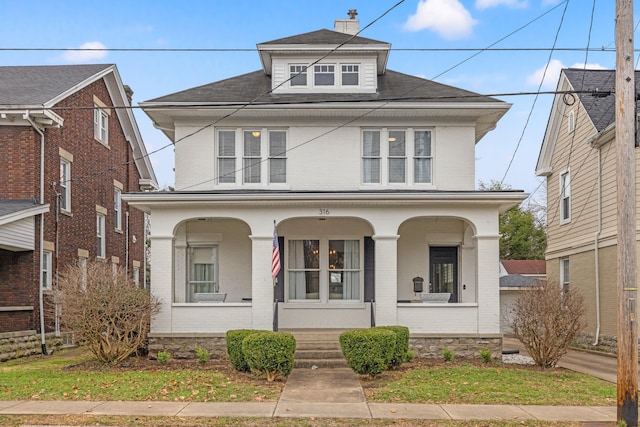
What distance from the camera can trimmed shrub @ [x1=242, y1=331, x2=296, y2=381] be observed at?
1105cm

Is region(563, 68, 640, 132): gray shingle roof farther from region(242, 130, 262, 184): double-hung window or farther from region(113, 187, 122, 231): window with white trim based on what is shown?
region(113, 187, 122, 231): window with white trim

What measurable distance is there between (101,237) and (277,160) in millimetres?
9062

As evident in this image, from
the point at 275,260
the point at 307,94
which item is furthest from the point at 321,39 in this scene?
the point at 275,260

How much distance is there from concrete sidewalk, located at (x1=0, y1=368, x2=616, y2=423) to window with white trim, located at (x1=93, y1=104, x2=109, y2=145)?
1340 cm

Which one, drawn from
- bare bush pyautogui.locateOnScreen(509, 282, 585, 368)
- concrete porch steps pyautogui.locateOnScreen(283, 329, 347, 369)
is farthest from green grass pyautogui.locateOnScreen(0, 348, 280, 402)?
bare bush pyautogui.locateOnScreen(509, 282, 585, 368)

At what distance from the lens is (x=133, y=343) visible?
42.7 feet

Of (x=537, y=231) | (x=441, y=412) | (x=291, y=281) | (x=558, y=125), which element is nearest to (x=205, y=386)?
(x=441, y=412)

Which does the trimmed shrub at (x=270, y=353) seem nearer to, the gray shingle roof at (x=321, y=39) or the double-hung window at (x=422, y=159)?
the double-hung window at (x=422, y=159)

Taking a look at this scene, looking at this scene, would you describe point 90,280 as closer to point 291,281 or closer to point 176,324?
point 176,324

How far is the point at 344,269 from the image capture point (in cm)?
1606

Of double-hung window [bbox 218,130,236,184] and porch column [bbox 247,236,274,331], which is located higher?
double-hung window [bbox 218,130,236,184]

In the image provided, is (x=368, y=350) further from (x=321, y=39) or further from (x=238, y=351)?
(x=321, y=39)

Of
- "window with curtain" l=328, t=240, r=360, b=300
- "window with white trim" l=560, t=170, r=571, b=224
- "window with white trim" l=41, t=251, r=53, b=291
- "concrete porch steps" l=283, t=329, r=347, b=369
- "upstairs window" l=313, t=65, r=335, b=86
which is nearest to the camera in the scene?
"concrete porch steps" l=283, t=329, r=347, b=369

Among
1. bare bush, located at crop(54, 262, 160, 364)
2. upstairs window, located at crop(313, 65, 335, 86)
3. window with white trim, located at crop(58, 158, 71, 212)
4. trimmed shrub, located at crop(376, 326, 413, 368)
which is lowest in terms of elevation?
trimmed shrub, located at crop(376, 326, 413, 368)
